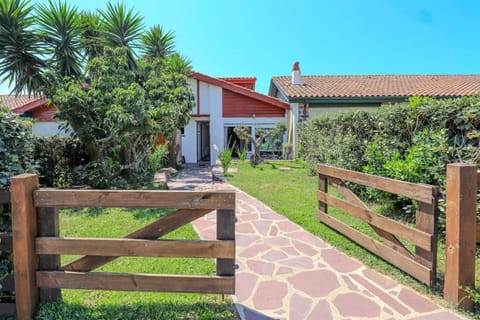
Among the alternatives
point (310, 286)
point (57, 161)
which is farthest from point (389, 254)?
point (57, 161)

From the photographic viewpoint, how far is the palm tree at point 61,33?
21.7 feet

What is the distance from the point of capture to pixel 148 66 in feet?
27.8

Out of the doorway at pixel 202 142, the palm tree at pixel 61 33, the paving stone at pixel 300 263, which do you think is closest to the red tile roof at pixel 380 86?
the doorway at pixel 202 142

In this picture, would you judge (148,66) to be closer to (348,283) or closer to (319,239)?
(319,239)

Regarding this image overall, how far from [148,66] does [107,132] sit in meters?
2.81

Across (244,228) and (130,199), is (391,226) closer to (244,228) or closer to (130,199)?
(244,228)

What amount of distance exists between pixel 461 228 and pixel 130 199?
2779 millimetres

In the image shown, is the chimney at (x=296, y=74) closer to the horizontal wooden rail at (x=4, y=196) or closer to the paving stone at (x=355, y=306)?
the paving stone at (x=355, y=306)

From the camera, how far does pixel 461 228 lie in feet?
7.22

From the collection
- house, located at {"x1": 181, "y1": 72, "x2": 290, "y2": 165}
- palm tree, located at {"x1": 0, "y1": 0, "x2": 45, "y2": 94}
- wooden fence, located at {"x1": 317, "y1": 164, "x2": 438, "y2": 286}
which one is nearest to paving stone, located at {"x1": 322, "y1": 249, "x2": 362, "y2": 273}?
wooden fence, located at {"x1": 317, "y1": 164, "x2": 438, "y2": 286}

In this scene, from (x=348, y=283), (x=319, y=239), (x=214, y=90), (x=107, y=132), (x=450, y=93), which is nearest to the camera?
(x=348, y=283)

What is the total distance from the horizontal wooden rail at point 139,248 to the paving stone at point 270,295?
27.6 inches

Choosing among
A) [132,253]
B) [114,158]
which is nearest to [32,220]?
[132,253]

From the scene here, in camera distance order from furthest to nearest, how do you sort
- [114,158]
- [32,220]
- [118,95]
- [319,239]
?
[114,158] < [118,95] < [319,239] < [32,220]
